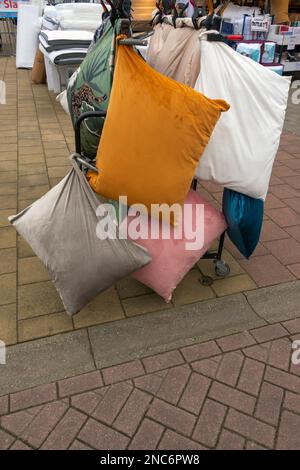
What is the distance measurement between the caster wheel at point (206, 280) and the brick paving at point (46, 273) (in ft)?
0.09

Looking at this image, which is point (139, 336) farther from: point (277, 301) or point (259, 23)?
point (259, 23)

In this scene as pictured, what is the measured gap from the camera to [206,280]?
8.08 ft

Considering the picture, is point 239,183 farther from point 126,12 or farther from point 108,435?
point 108,435

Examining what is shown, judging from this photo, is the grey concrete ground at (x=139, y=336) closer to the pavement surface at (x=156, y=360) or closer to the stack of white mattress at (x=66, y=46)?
the pavement surface at (x=156, y=360)

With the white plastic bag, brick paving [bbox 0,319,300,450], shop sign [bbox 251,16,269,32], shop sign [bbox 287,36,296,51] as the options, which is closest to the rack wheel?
brick paving [bbox 0,319,300,450]

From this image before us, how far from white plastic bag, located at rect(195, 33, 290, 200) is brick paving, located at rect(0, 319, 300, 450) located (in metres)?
0.93

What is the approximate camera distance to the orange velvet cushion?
162 cm

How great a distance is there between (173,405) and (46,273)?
1194mm

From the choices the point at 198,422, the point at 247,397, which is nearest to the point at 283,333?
the point at 247,397

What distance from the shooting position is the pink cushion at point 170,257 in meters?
2.03

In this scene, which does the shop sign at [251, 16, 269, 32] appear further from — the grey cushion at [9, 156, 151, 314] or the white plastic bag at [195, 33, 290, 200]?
the grey cushion at [9, 156, 151, 314]

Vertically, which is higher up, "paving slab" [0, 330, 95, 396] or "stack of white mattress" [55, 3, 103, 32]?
"stack of white mattress" [55, 3, 103, 32]

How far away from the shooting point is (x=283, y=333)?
83.0 inches
